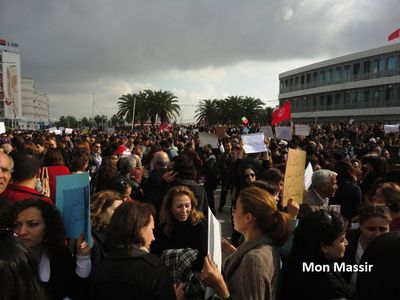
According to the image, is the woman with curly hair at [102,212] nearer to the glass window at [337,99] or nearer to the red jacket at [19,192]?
the red jacket at [19,192]

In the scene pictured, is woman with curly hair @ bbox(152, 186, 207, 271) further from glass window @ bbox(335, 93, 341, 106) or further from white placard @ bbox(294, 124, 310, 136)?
glass window @ bbox(335, 93, 341, 106)

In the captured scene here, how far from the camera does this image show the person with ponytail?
2.22 metres

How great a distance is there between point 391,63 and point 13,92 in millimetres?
92075

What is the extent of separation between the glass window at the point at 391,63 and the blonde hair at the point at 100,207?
50467mm

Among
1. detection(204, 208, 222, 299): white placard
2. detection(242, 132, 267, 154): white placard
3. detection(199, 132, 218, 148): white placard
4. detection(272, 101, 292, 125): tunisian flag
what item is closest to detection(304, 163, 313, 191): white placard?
detection(242, 132, 267, 154): white placard

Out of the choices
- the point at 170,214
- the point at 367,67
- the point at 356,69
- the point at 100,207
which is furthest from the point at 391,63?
the point at 100,207

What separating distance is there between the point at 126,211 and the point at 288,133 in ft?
35.0

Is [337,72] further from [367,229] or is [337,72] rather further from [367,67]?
[367,229]

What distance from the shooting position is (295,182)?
3.81 metres

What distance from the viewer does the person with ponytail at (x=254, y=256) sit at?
222cm

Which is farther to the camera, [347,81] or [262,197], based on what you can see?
[347,81]

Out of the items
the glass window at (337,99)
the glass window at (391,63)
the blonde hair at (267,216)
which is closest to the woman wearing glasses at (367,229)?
the blonde hair at (267,216)

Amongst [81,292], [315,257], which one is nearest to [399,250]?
[315,257]

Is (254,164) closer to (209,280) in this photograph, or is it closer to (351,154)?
(209,280)
